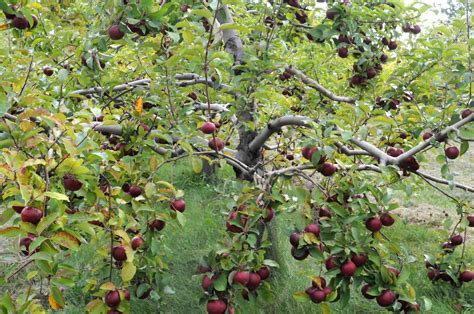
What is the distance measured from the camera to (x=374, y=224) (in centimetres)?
169

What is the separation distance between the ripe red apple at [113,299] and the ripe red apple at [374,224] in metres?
0.94

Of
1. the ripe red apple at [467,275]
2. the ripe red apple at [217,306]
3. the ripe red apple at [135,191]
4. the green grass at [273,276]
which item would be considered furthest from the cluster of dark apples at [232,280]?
the ripe red apple at [467,275]

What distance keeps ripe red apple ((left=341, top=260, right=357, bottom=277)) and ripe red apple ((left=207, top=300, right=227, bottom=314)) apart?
43cm

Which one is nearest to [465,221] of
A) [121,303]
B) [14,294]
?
[121,303]

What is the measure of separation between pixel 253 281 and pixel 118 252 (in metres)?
0.48

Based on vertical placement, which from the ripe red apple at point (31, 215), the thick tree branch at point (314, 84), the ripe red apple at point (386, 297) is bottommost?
the ripe red apple at point (386, 297)

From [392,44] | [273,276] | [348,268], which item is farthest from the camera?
[273,276]

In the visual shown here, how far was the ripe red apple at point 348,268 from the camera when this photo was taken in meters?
1.65

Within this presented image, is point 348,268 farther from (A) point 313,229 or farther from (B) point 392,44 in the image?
(B) point 392,44

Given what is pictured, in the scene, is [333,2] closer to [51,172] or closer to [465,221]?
[465,221]

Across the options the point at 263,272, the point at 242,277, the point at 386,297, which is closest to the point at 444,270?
the point at 386,297

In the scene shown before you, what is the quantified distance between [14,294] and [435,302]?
278cm

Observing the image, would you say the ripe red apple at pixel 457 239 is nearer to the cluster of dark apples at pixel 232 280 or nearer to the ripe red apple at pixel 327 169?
the ripe red apple at pixel 327 169

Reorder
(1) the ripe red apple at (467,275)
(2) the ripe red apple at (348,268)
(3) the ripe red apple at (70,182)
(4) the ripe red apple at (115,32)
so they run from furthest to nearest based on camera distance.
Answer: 1. (1) the ripe red apple at (467,275)
2. (4) the ripe red apple at (115,32)
3. (2) the ripe red apple at (348,268)
4. (3) the ripe red apple at (70,182)
